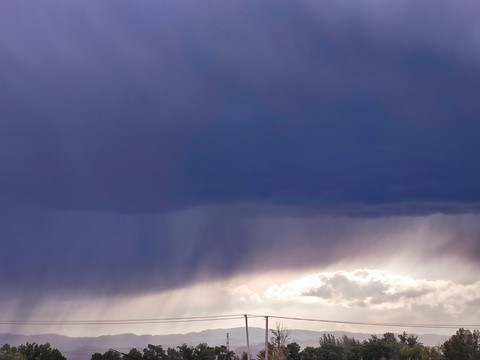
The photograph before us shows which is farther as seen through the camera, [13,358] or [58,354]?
[58,354]

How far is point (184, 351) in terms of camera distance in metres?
163

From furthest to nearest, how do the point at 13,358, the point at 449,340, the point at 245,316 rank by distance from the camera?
the point at 449,340
the point at 13,358
the point at 245,316

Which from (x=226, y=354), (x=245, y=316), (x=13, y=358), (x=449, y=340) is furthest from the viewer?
(x=226, y=354)

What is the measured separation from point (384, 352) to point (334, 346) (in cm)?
1285

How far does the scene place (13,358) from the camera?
423ft

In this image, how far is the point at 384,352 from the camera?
16150 cm

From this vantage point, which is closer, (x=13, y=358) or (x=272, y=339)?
(x=13, y=358)

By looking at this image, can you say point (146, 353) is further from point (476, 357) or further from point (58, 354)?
point (476, 357)

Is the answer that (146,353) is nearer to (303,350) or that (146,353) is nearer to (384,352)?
(303,350)

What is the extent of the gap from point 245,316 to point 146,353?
5987 cm

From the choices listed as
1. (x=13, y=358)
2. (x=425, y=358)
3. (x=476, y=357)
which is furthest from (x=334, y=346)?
(x=13, y=358)

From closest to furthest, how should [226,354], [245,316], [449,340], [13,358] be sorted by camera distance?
[245,316] < [13,358] < [449,340] < [226,354]

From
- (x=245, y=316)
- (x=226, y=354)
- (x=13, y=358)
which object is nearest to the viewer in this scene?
(x=245, y=316)

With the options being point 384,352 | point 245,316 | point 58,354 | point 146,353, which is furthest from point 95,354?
point 384,352
